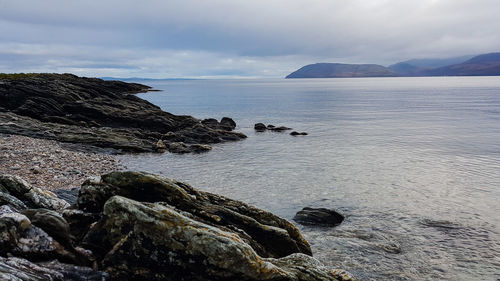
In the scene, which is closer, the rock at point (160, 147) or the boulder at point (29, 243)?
the boulder at point (29, 243)

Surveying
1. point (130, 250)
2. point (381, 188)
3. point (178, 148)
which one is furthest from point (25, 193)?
point (178, 148)

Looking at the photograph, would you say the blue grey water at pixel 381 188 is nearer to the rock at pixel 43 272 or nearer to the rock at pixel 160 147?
the rock at pixel 160 147

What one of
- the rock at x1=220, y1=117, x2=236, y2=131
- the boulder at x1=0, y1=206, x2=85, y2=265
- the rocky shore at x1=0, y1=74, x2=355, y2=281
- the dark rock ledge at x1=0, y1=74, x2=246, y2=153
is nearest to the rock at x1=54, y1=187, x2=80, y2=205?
the rocky shore at x1=0, y1=74, x2=355, y2=281

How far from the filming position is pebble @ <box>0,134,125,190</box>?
971 inches

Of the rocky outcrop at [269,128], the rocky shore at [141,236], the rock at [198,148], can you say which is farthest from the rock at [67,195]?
the rocky outcrop at [269,128]

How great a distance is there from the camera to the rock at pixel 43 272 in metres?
7.44

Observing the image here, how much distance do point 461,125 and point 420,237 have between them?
56801mm

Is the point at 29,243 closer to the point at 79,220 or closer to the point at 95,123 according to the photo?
the point at 79,220

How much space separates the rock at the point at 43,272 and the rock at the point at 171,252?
425 millimetres

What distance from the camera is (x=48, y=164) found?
28.9m

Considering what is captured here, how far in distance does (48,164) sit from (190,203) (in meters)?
22.1

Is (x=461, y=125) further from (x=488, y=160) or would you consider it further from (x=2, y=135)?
(x=2, y=135)

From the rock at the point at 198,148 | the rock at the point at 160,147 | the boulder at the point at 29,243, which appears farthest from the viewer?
the rock at the point at 198,148

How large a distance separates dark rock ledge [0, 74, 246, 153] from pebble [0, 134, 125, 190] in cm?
511
